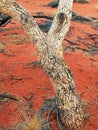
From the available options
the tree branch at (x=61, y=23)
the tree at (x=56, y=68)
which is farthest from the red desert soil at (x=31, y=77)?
the tree branch at (x=61, y=23)

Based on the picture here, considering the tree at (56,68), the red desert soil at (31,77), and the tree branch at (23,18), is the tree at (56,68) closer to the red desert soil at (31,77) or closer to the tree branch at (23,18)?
the tree branch at (23,18)

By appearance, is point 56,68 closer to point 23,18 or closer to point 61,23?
point 23,18

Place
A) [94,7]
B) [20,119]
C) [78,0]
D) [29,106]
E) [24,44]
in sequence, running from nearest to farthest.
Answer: [20,119]
[29,106]
[24,44]
[94,7]
[78,0]

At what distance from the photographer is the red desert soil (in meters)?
5.53

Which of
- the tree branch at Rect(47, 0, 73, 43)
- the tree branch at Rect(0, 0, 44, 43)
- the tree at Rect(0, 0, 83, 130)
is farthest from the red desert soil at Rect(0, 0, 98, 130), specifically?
the tree branch at Rect(0, 0, 44, 43)

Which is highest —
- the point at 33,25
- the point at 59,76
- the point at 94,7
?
the point at 33,25

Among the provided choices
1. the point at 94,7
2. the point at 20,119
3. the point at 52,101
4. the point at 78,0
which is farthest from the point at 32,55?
the point at 78,0

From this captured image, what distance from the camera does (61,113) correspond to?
5113 millimetres

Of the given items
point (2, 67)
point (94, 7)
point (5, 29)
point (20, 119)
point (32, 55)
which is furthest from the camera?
point (94, 7)

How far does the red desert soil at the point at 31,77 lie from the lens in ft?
18.1

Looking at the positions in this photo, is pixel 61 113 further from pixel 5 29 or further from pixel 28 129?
pixel 5 29

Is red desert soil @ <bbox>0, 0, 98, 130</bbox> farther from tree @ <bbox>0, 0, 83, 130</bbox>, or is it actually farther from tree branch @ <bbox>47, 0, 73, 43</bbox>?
tree branch @ <bbox>47, 0, 73, 43</bbox>

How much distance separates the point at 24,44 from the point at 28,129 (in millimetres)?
4460

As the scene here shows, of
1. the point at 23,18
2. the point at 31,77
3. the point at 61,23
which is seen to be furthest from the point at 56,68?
the point at 31,77
